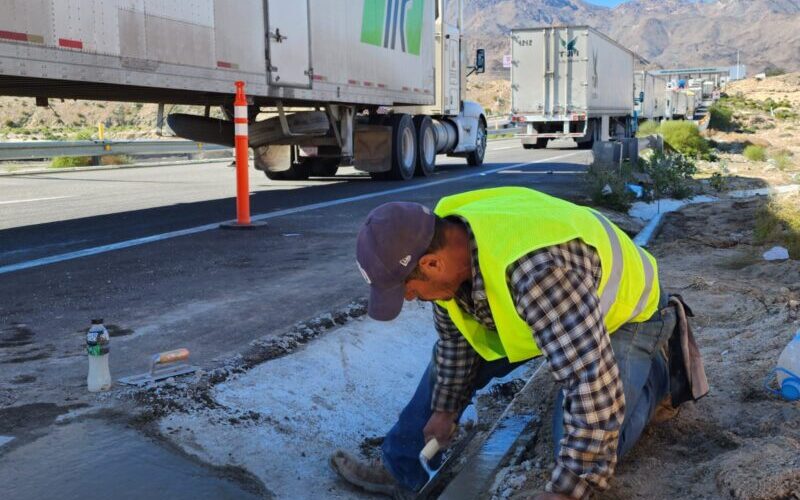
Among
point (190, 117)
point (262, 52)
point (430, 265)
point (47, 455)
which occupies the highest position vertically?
point (262, 52)

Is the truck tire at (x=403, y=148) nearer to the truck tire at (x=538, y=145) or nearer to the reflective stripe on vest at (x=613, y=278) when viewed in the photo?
the reflective stripe on vest at (x=613, y=278)

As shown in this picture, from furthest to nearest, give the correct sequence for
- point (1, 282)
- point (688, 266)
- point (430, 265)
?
1. point (688, 266)
2. point (1, 282)
3. point (430, 265)

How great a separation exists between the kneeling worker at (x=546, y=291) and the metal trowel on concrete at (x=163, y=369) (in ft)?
5.38

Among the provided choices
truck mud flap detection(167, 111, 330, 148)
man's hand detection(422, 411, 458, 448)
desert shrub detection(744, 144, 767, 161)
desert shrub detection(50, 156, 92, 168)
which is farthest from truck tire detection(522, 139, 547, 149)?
man's hand detection(422, 411, 458, 448)

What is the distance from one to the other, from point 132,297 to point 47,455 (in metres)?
2.43

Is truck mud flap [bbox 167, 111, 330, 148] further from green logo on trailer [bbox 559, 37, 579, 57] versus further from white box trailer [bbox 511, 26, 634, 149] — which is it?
green logo on trailer [bbox 559, 37, 579, 57]

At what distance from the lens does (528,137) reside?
27.9 metres

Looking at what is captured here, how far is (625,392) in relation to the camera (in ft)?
9.33

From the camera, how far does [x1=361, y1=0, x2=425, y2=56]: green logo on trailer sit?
13.8 m

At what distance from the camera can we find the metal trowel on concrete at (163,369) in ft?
12.7

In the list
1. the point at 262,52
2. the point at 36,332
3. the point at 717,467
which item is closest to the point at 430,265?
the point at 717,467

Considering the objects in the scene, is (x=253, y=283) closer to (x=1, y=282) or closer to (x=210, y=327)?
(x=210, y=327)

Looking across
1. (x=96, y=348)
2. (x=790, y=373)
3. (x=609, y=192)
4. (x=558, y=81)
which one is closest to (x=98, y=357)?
(x=96, y=348)

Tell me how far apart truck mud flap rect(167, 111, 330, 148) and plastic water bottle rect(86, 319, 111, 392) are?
29.4 feet
